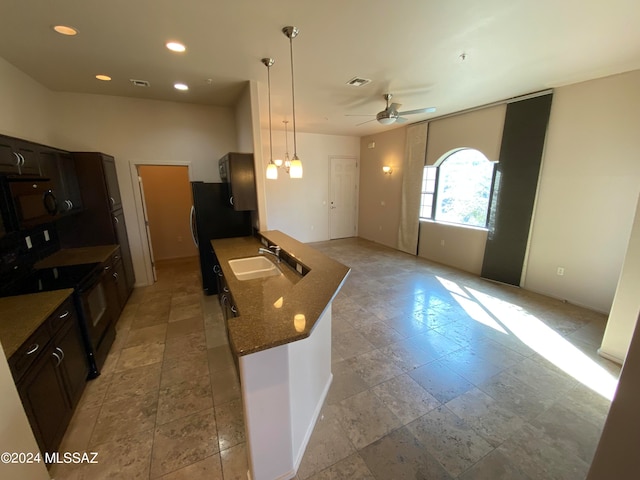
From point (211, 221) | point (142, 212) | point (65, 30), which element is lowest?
point (211, 221)

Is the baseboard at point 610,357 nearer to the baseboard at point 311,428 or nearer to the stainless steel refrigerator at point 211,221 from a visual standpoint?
the baseboard at point 311,428

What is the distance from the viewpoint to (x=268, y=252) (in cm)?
286

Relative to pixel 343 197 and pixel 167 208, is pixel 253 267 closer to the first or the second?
pixel 167 208

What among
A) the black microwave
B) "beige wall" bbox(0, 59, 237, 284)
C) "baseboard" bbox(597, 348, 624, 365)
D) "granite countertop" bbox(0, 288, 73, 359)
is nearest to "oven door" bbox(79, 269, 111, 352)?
"granite countertop" bbox(0, 288, 73, 359)

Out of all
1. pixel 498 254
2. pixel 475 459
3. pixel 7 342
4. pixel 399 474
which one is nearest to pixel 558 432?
pixel 475 459

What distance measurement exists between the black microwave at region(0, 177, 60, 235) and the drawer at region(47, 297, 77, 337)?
900 millimetres

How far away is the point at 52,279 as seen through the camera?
2.26 metres

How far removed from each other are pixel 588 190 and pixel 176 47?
5.18m

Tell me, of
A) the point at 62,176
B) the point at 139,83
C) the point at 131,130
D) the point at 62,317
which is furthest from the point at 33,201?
the point at 131,130

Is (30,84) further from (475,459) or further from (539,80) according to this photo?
(539,80)

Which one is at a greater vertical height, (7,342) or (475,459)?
(7,342)

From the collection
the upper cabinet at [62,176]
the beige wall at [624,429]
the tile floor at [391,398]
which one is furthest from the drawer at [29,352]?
the beige wall at [624,429]

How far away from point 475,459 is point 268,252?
2.39m

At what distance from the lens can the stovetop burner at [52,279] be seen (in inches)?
80.7
